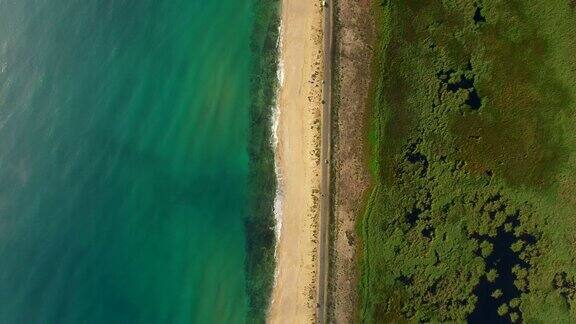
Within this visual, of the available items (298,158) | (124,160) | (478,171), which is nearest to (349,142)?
(298,158)

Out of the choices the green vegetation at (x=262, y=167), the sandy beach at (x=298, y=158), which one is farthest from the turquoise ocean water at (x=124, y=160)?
the sandy beach at (x=298, y=158)

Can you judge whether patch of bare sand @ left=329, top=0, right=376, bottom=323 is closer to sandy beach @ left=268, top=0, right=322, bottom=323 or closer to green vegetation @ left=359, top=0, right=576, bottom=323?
green vegetation @ left=359, top=0, right=576, bottom=323

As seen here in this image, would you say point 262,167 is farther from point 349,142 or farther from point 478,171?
point 478,171

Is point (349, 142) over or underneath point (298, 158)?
over

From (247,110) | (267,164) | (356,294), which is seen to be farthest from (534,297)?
(247,110)

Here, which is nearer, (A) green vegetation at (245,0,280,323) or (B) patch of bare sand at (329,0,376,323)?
(B) patch of bare sand at (329,0,376,323)

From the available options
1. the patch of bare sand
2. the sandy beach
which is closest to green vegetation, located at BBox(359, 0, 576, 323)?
the patch of bare sand
